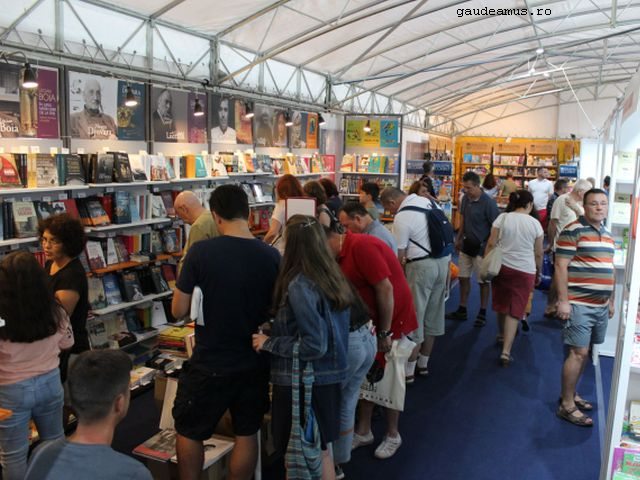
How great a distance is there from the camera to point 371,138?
35.8 feet

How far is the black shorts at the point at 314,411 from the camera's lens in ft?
9.05

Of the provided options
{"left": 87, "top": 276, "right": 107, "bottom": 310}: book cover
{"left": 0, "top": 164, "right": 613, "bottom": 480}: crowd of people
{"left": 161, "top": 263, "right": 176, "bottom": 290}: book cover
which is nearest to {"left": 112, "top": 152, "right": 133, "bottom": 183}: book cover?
{"left": 87, "top": 276, "right": 107, "bottom": 310}: book cover

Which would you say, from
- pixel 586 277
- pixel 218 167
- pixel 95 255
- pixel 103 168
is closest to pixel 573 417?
pixel 586 277

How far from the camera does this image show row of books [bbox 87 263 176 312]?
5512mm

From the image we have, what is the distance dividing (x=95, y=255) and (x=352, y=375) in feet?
11.1

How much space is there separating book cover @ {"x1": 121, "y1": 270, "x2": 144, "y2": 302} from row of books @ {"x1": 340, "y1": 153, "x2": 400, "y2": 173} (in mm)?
5777

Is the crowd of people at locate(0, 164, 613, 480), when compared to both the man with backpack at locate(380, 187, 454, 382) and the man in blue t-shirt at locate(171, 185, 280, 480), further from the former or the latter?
the man with backpack at locate(380, 187, 454, 382)

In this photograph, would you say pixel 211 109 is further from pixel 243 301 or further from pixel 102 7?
pixel 243 301

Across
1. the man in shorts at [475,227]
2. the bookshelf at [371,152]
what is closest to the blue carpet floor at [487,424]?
the man in shorts at [475,227]

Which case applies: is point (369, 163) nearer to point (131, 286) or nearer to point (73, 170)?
point (131, 286)

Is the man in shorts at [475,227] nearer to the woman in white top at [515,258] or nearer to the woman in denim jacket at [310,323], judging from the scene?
the woman in white top at [515,258]

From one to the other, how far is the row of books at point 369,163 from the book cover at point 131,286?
5777mm

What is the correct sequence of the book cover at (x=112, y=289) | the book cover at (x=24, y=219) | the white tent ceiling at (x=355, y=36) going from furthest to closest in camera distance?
the white tent ceiling at (x=355, y=36) < the book cover at (x=112, y=289) < the book cover at (x=24, y=219)

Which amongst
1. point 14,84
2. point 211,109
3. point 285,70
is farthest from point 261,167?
point 14,84
